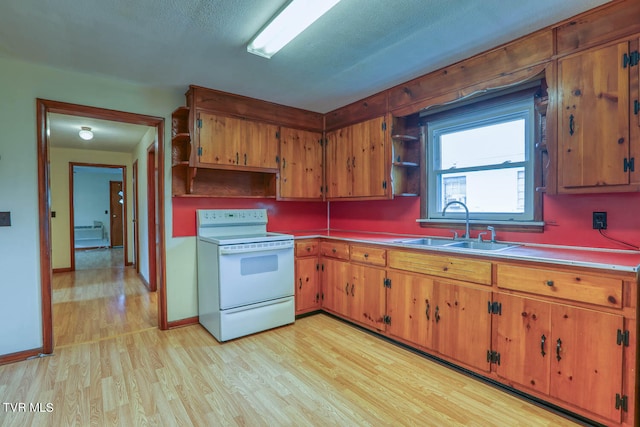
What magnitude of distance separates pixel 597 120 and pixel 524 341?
139 centimetres

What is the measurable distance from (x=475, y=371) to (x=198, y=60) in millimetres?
3046

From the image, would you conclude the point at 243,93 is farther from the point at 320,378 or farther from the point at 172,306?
the point at 320,378

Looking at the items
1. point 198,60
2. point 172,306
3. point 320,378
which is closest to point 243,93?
point 198,60

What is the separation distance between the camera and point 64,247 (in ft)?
18.9

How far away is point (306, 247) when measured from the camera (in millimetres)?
3408

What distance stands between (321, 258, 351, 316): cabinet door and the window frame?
95 centimetres

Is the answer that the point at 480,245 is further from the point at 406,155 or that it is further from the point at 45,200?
the point at 45,200

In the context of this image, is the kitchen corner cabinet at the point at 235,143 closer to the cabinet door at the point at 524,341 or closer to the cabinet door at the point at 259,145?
the cabinet door at the point at 259,145

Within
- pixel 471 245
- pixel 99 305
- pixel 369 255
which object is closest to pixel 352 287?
pixel 369 255

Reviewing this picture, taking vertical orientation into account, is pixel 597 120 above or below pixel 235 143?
below

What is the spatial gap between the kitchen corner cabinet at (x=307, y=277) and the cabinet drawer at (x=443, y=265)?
0.99m

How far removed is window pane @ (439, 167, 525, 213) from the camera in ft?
8.26

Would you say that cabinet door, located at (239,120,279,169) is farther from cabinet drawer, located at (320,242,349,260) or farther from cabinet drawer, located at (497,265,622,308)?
cabinet drawer, located at (497,265,622,308)

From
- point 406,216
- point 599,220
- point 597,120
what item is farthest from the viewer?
point 406,216
